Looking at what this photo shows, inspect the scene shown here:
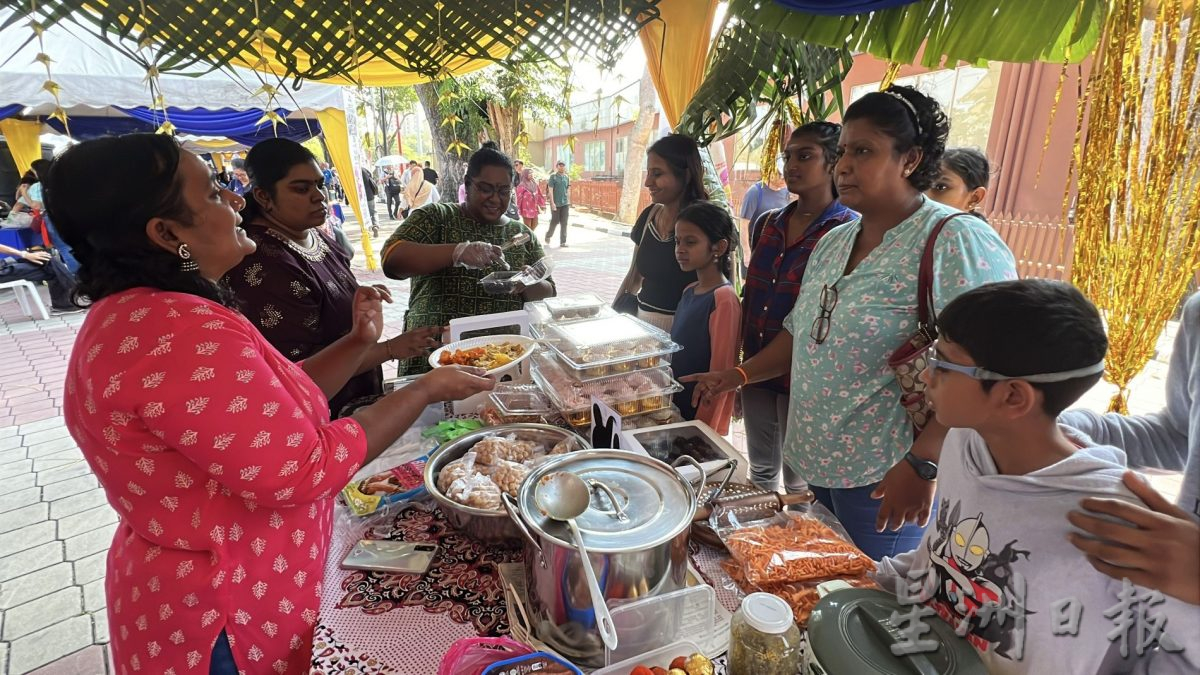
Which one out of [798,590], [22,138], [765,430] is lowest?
[765,430]

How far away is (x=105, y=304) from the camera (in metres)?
1.08

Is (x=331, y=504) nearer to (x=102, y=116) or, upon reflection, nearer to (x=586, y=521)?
(x=586, y=521)

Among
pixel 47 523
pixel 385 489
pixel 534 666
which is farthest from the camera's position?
pixel 47 523

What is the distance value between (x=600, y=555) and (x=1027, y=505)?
0.81m

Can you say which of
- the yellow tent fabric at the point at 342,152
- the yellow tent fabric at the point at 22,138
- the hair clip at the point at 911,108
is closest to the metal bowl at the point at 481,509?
the hair clip at the point at 911,108

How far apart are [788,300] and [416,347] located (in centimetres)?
165

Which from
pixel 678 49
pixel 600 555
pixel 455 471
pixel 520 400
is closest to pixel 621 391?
pixel 520 400

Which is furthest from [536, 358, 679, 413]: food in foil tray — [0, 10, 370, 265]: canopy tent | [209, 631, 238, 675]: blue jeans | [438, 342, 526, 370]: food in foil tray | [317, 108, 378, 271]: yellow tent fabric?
[317, 108, 378, 271]: yellow tent fabric

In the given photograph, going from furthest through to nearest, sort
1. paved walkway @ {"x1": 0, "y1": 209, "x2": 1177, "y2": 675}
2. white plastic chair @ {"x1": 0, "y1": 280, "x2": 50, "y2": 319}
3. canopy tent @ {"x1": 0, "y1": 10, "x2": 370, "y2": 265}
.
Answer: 1. white plastic chair @ {"x1": 0, "y1": 280, "x2": 50, "y2": 319}
2. canopy tent @ {"x1": 0, "y1": 10, "x2": 370, "y2": 265}
3. paved walkway @ {"x1": 0, "y1": 209, "x2": 1177, "y2": 675}

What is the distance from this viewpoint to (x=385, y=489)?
1.59 m

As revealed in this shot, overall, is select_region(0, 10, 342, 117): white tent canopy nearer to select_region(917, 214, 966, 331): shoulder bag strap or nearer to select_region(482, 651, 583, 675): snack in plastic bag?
select_region(917, 214, 966, 331): shoulder bag strap

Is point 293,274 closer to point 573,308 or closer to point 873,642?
point 573,308

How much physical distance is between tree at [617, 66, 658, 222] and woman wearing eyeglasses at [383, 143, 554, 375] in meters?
12.3

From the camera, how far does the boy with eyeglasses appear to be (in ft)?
3.01
